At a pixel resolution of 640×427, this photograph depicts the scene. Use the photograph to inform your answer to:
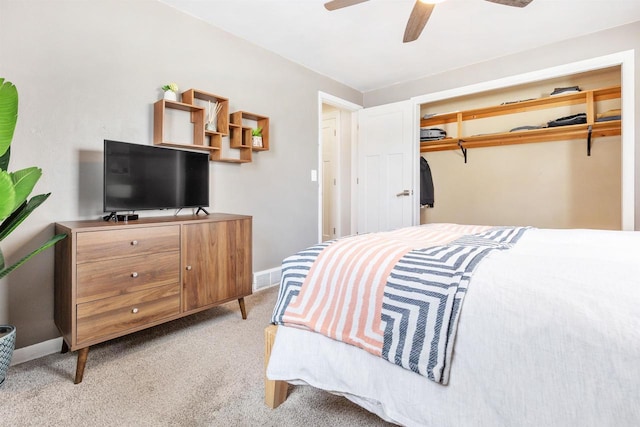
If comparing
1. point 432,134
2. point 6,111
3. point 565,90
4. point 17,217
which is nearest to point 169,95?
point 6,111

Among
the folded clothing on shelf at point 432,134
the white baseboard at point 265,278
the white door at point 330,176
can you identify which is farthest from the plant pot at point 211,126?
the folded clothing on shelf at point 432,134

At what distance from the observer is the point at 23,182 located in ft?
4.68

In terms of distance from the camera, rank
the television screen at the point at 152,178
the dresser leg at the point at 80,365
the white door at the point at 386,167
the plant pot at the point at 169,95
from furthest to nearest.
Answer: the white door at the point at 386,167
the plant pot at the point at 169,95
the television screen at the point at 152,178
the dresser leg at the point at 80,365

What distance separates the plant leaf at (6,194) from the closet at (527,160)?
3890 millimetres

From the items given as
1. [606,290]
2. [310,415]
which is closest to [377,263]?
[606,290]

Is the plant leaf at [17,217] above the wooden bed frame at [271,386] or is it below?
above

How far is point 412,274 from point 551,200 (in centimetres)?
330

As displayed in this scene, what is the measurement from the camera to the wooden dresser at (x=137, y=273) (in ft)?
5.23

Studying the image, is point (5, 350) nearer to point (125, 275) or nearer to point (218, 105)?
point (125, 275)

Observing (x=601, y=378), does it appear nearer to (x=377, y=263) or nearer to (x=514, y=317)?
(x=514, y=317)

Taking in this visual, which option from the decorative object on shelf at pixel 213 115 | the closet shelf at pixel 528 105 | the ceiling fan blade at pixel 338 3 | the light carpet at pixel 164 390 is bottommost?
the light carpet at pixel 164 390

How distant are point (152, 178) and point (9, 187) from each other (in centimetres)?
84

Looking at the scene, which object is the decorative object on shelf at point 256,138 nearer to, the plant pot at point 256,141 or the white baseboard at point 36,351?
the plant pot at point 256,141

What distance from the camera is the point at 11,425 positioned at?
4.18ft
